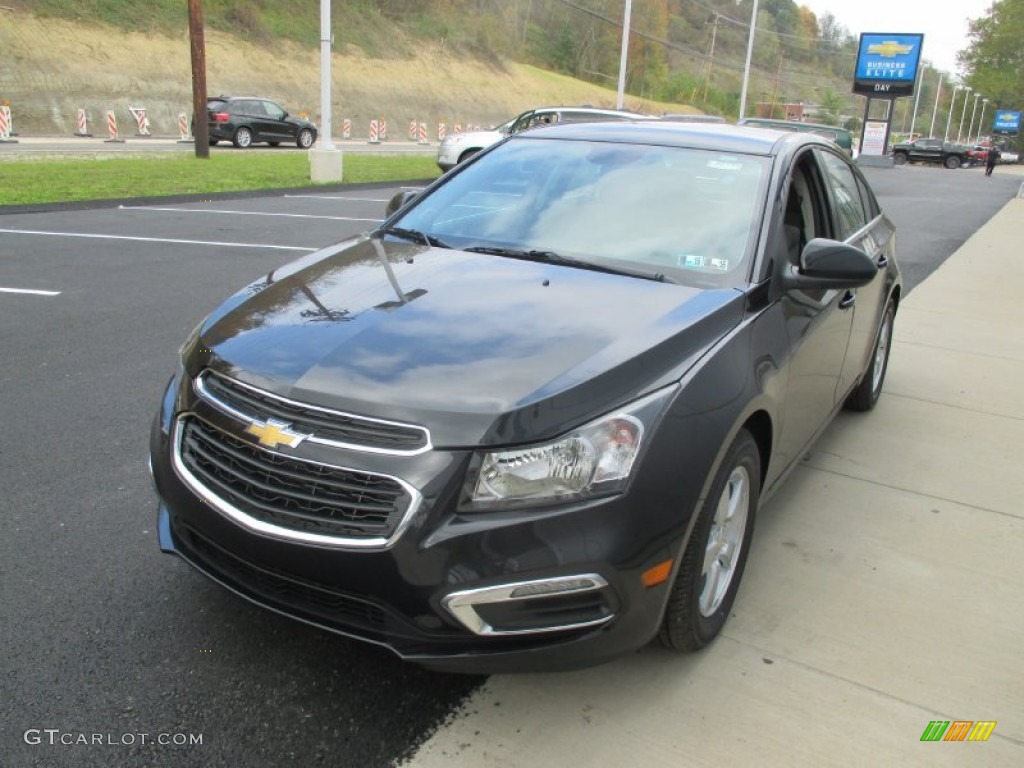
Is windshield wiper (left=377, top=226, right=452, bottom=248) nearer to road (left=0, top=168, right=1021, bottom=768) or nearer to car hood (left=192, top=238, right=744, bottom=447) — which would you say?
car hood (left=192, top=238, right=744, bottom=447)

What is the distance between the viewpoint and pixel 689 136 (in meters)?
3.95

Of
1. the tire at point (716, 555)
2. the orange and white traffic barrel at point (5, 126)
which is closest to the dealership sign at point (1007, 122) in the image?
the orange and white traffic barrel at point (5, 126)

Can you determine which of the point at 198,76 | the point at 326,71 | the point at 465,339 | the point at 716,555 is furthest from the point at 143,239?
the point at 198,76

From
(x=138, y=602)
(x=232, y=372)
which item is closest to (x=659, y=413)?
(x=232, y=372)

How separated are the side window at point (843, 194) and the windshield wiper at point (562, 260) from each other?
1447mm

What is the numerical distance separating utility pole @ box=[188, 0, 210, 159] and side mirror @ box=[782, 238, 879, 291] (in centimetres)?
2047

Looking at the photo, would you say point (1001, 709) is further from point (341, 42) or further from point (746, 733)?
point (341, 42)

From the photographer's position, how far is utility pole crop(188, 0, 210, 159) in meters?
20.6

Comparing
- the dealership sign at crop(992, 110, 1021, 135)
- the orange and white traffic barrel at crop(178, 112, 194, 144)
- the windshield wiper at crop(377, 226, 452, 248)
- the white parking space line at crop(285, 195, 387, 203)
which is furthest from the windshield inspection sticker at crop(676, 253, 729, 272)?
the dealership sign at crop(992, 110, 1021, 135)

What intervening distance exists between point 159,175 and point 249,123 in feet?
43.9

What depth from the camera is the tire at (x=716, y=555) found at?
8.43 ft

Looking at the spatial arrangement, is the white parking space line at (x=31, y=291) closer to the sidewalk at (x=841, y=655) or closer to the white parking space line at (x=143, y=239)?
the white parking space line at (x=143, y=239)

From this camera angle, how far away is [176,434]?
2.70 meters

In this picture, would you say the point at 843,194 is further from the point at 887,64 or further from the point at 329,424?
the point at 887,64
